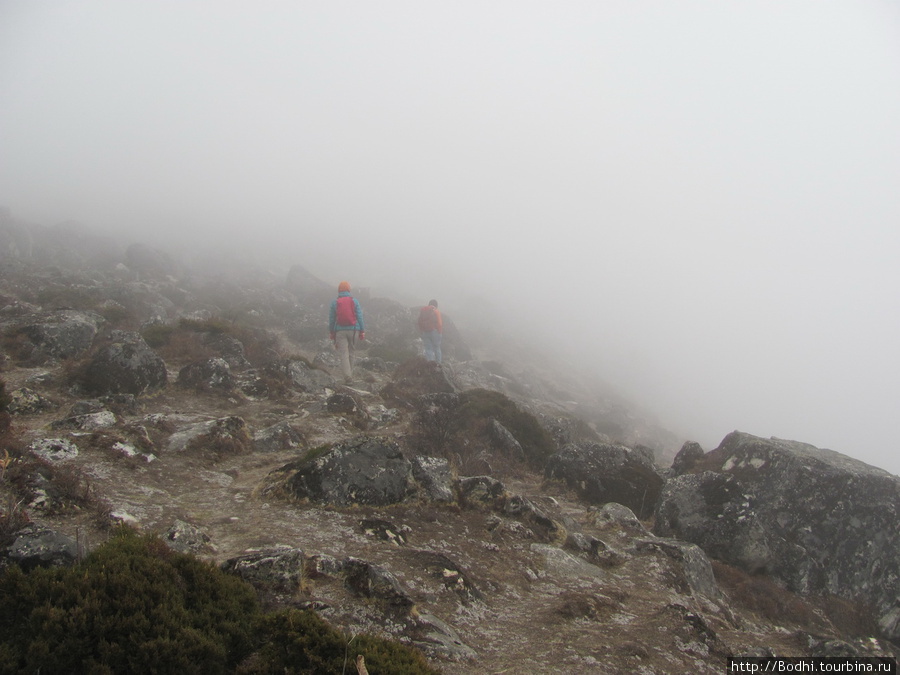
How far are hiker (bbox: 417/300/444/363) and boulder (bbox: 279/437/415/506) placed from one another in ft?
38.7

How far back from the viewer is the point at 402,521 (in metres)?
8.73

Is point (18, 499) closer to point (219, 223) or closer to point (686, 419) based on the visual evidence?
point (686, 419)

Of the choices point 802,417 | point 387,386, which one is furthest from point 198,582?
point 802,417

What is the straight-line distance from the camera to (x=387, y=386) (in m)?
18.9

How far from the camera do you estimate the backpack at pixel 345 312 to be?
59.9 feet

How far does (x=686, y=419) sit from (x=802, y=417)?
70.4m

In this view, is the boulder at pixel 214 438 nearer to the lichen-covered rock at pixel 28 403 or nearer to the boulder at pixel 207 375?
the lichen-covered rock at pixel 28 403

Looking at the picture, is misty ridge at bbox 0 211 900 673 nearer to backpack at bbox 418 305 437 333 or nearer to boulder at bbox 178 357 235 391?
Answer: boulder at bbox 178 357 235 391

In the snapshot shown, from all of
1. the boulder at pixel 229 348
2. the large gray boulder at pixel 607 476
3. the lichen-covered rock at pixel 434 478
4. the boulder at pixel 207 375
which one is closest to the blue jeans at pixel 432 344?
the boulder at pixel 229 348

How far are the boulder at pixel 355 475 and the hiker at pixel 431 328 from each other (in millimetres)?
11788

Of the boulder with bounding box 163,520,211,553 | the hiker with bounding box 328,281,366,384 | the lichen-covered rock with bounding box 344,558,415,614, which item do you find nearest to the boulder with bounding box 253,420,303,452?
the boulder with bounding box 163,520,211,553

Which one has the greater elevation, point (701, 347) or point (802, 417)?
point (701, 347)

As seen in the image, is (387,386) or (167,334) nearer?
(167,334)

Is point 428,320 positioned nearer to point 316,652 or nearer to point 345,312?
point 345,312
